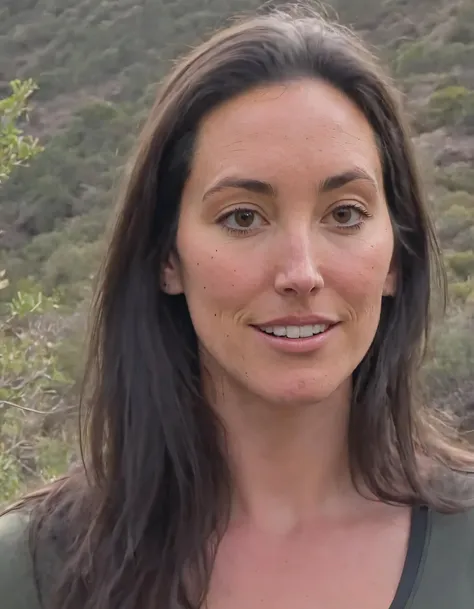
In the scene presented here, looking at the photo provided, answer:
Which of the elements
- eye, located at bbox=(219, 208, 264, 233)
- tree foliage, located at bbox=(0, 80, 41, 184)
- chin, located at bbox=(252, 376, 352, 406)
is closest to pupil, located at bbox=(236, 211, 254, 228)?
eye, located at bbox=(219, 208, 264, 233)

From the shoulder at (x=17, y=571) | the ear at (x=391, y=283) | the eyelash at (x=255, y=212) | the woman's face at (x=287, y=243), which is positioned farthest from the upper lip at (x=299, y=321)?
the shoulder at (x=17, y=571)

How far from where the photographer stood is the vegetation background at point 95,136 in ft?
16.5

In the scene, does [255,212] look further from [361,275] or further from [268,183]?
[361,275]

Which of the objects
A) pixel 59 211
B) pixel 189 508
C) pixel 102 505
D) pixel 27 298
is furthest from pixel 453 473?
pixel 59 211

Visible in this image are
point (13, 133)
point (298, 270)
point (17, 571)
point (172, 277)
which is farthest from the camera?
point (13, 133)

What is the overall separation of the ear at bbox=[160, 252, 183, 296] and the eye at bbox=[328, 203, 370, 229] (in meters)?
0.30

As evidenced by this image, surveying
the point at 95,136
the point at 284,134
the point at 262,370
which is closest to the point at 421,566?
the point at 262,370

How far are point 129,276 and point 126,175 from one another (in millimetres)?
204

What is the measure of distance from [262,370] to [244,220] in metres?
0.25

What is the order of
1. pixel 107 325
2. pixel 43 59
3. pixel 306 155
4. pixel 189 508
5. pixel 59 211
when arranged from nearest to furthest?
pixel 306 155 < pixel 189 508 < pixel 107 325 < pixel 59 211 < pixel 43 59

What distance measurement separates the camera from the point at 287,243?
144 centimetres

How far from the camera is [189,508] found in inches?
62.9

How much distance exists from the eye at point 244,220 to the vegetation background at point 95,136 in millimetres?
2095

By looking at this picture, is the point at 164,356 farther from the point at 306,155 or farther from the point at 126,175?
the point at 306,155
